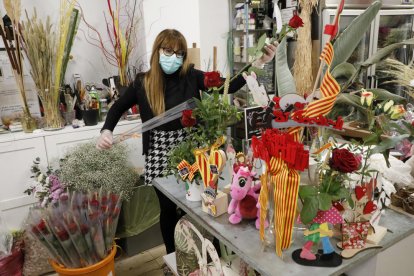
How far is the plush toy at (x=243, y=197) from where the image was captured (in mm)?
1101

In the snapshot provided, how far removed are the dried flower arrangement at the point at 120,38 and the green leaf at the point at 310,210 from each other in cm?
226

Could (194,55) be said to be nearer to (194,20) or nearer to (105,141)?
(194,20)

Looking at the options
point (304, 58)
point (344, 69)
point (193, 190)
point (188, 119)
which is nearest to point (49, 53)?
point (188, 119)

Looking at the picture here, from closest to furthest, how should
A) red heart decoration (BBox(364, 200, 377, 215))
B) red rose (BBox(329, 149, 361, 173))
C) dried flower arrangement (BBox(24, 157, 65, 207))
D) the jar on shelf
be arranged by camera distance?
red rose (BBox(329, 149, 361, 173)), red heart decoration (BBox(364, 200, 377, 215)), dried flower arrangement (BBox(24, 157, 65, 207)), the jar on shelf

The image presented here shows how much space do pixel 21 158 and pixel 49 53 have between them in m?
0.78

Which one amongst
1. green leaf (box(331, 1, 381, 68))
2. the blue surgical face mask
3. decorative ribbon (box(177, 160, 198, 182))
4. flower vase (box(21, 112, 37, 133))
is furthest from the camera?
flower vase (box(21, 112, 37, 133))

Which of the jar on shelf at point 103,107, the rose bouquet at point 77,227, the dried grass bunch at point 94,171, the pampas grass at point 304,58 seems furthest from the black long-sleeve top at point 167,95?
the pampas grass at point 304,58

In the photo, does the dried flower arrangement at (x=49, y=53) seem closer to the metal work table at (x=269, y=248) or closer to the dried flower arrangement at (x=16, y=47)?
the dried flower arrangement at (x=16, y=47)

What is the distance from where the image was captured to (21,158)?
2.40 m

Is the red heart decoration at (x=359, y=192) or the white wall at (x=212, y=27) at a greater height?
the white wall at (x=212, y=27)

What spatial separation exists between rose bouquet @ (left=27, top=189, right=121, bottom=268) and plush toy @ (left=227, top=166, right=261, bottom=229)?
672mm

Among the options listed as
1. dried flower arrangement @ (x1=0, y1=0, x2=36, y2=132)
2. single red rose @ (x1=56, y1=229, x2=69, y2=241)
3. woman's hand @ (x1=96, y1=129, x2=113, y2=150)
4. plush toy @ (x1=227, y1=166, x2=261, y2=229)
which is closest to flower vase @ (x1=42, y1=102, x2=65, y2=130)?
dried flower arrangement @ (x1=0, y1=0, x2=36, y2=132)

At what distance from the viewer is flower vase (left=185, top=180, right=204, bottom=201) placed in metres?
1.29

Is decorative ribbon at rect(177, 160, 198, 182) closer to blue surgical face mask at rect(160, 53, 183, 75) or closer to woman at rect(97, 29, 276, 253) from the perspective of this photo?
woman at rect(97, 29, 276, 253)
